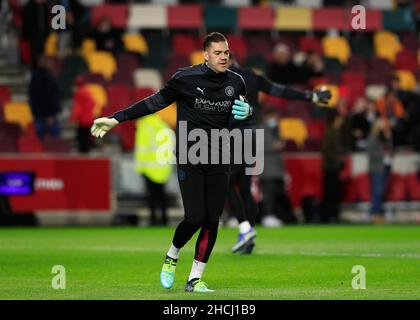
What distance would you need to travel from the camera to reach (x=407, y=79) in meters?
31.2

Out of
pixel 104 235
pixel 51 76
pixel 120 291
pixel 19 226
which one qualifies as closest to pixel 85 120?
pixel 51 76

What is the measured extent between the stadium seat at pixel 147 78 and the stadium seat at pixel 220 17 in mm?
3434

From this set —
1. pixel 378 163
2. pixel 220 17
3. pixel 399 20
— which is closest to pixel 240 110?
pixel 378 163

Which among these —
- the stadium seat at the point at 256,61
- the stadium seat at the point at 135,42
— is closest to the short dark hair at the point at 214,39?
the stadium seat at the point at 256,61

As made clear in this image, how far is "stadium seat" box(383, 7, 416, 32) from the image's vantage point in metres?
33.3

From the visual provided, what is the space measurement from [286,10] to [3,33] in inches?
318

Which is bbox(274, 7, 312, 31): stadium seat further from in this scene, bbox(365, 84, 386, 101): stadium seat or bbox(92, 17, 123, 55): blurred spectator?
bbox(92, 17, 123, 55): blurred spectator

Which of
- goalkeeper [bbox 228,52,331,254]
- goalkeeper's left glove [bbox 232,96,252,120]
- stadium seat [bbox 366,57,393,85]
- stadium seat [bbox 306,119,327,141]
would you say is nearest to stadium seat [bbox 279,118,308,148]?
stadium seat [bbox 306,119,327,141]

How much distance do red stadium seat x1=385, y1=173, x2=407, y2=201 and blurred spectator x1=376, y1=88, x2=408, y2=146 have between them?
3.39ft

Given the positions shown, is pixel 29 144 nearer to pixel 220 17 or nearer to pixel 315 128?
pixel 315 128

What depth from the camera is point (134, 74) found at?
2908 centimetres

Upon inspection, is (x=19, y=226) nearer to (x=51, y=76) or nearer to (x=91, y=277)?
(x=51, y=76)

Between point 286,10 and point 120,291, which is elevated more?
point 286,10

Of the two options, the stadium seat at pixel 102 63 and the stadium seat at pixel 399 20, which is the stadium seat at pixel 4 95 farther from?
the stadium seat at pixel 399 20
